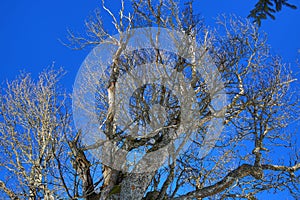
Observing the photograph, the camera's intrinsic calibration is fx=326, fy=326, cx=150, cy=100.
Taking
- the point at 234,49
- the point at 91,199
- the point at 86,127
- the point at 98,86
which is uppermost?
the point at 234,49

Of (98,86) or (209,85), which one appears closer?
(209,85)

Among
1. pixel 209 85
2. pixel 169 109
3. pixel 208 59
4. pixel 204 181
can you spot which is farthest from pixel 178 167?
pixel 208 59

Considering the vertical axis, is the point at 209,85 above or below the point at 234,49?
below

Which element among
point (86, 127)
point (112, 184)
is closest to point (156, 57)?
point (86, 127)

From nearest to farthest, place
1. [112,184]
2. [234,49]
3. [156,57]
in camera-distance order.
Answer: [112,184]
[156,57]
[234,49]

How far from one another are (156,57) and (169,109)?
1.41m

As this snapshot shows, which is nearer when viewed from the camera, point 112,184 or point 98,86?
point 112,184

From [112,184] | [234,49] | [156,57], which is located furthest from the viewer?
[234,49]

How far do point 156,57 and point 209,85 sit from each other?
1546 mm

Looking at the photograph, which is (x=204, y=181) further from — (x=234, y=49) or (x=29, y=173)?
(x=29, y=173)

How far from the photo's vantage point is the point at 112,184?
7.84m

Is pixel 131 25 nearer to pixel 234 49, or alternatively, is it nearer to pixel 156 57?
pixel 156 57

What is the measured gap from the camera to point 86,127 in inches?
315

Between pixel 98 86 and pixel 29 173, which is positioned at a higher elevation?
pixel 98 86
